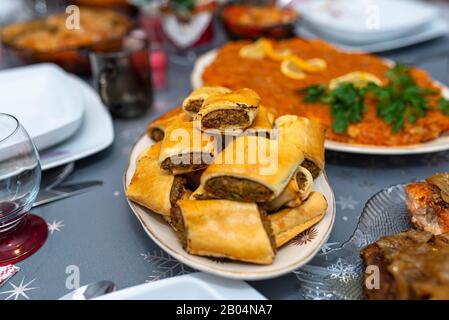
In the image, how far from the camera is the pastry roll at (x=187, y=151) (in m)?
1.11

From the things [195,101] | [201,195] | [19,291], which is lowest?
[19,291]

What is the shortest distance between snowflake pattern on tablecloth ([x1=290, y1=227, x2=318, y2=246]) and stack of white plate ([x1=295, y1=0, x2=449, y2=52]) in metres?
1.51

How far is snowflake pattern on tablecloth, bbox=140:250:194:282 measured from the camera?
Answer: 3.81ft

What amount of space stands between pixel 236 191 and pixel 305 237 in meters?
0.20

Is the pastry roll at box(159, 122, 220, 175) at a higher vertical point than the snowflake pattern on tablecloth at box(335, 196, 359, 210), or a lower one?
higher

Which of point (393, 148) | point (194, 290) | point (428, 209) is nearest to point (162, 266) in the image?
point (194, 290)

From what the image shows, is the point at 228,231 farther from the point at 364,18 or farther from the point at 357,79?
the point at 364,18

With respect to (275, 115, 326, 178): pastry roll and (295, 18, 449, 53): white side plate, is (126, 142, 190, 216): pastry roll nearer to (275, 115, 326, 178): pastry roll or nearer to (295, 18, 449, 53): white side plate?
(275, 115, 326, 178): pastry roll

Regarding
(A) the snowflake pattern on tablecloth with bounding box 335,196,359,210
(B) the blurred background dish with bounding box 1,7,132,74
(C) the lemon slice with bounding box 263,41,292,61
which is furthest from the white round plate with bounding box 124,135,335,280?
(B) the blurred background dish with bounding box 1,7,132,74

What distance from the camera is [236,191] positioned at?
3.43 feet

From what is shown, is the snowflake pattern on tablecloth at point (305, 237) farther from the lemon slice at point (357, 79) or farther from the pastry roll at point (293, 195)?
the lemon slice at point (357, 79)

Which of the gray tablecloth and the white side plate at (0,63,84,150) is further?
→ the white side plate at (0,63,84,150)

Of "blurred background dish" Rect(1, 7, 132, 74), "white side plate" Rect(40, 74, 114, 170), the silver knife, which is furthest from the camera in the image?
"blurred background dish" Rect(1, 7, 132, 74)
